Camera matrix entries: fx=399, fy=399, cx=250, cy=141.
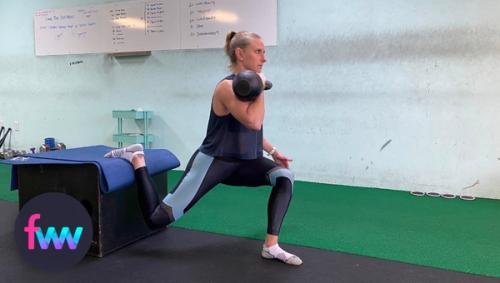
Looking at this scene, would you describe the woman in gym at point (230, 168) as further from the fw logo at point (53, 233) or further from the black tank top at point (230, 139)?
the fw logo at point (53, 233)

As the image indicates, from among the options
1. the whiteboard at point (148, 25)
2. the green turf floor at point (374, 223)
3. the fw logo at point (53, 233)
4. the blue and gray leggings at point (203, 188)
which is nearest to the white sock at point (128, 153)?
the blue and gray leggings at point (203, 188)

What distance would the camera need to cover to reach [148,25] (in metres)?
4.13

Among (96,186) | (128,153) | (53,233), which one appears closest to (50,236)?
(53,233)

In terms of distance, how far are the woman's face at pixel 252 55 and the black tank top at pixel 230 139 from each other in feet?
0.30

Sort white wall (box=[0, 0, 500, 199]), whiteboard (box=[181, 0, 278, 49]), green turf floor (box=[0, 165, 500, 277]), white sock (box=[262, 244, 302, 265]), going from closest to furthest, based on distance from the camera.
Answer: white sock (box=[262, 244, 302, 265]), green turf floor (box=[0, 165, 500, 277]), white wall (box=[0, 0, 500, 199]), whiteboard (box=[181, 0, 278, 49])

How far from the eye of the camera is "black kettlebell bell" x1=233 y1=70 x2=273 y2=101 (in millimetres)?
1688

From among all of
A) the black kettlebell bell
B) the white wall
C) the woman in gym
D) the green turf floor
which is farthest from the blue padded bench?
the white wall

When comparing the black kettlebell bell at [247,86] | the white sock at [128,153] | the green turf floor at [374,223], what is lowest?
the green turf floor at [374,223]

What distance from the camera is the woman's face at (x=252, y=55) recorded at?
188cm

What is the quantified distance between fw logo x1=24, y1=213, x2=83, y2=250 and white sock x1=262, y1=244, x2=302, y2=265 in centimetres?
86

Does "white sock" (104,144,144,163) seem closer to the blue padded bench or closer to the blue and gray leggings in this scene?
the blue padded bench

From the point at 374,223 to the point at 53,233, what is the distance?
1773 millimetres

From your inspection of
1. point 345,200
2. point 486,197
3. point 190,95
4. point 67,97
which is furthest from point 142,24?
point 486,197

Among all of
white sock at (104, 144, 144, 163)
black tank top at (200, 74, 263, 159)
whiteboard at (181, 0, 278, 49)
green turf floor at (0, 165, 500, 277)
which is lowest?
green turf floor at (0, 165, 500, 277)
